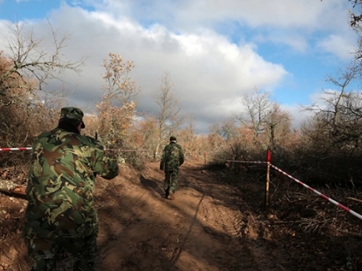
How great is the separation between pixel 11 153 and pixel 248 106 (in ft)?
153

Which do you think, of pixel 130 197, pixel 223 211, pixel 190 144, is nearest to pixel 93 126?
pixel 130 197

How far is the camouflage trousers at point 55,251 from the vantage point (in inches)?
108

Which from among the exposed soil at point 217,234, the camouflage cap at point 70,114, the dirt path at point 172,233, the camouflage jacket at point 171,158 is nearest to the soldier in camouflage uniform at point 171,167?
the camouflage jacket at point 171,158

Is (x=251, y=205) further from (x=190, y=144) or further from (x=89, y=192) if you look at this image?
(x=190, y=144)

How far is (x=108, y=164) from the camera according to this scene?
3143 mm

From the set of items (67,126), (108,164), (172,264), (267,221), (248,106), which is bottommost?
(172,264)

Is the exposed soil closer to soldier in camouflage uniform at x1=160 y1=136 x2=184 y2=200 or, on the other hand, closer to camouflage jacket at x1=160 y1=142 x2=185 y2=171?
soldier in camouflage uniform at x1=160 y1=136 x2=184 y2=200

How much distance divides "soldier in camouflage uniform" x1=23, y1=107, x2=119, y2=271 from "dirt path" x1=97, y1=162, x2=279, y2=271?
208cm

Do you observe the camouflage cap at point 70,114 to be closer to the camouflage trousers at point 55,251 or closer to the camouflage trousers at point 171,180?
the camouflage trousers at point 55,251

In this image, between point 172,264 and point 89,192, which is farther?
point 172,264

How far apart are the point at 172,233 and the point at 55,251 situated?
3.88m

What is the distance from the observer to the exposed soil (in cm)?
484

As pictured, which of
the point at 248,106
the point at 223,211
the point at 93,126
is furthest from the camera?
the point at 248,106

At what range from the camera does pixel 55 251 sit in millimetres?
2799
